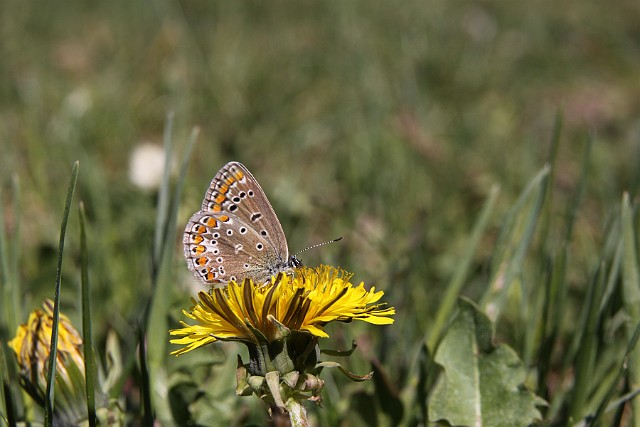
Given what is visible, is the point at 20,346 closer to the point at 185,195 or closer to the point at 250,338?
the point at 250,338

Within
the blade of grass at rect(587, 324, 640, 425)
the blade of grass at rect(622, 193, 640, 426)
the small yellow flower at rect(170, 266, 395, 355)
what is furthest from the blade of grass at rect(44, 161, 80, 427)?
the blade of grass at rect(622, 193, 640, 426)

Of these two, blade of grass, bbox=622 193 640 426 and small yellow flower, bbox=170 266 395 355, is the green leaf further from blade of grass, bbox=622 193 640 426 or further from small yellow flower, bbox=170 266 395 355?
small yellow flower, bbox=170 266 395 355

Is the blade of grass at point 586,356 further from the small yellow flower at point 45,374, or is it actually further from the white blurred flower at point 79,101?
the white blurred flower at point 79,101

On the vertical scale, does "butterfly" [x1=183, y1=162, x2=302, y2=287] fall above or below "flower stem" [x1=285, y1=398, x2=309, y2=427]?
above

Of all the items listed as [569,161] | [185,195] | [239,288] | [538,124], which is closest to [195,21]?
[538,124]

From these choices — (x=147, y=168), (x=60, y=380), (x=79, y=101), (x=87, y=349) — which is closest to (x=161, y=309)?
(x=60, y=380)
